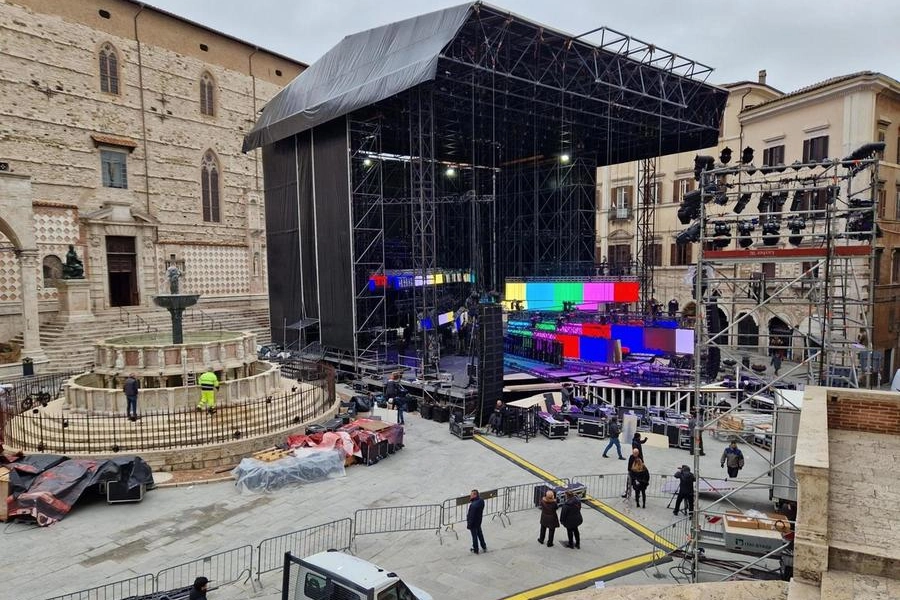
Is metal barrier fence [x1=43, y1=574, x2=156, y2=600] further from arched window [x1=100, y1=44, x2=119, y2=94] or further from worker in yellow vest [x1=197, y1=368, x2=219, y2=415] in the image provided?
arched window [x1=100, y1=44, x2=119, y2=94]

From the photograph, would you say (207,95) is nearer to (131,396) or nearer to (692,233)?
(131,396)

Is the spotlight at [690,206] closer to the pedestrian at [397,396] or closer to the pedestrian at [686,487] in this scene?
the pedestrian at [686,487]

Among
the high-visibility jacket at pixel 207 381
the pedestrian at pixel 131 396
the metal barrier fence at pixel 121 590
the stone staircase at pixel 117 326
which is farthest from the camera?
the stone staircase at pixel 117 326

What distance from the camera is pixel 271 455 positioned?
13.6 meters

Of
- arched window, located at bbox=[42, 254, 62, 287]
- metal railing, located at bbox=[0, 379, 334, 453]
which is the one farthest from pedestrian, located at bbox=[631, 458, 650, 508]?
arched window, located at bbox=[42, 254, 62, 287]

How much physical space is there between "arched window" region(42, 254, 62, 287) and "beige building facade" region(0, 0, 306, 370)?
0.05 m

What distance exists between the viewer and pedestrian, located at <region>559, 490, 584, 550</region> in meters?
9.80

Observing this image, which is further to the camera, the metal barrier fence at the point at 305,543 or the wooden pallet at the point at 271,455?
the wooden pallet at the point at 271,455

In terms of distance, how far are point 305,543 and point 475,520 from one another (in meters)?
3.16

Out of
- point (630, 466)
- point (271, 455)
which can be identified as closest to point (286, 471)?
point (271, 455)

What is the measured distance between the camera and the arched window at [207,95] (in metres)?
34.3

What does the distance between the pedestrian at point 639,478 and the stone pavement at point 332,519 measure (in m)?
0.34

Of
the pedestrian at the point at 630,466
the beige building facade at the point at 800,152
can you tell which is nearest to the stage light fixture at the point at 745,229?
the pedestrian at the point at 630,466

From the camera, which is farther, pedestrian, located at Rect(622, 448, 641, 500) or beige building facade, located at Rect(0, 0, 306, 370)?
beige building facade, located at Rect(0, 0, 306, 370)
